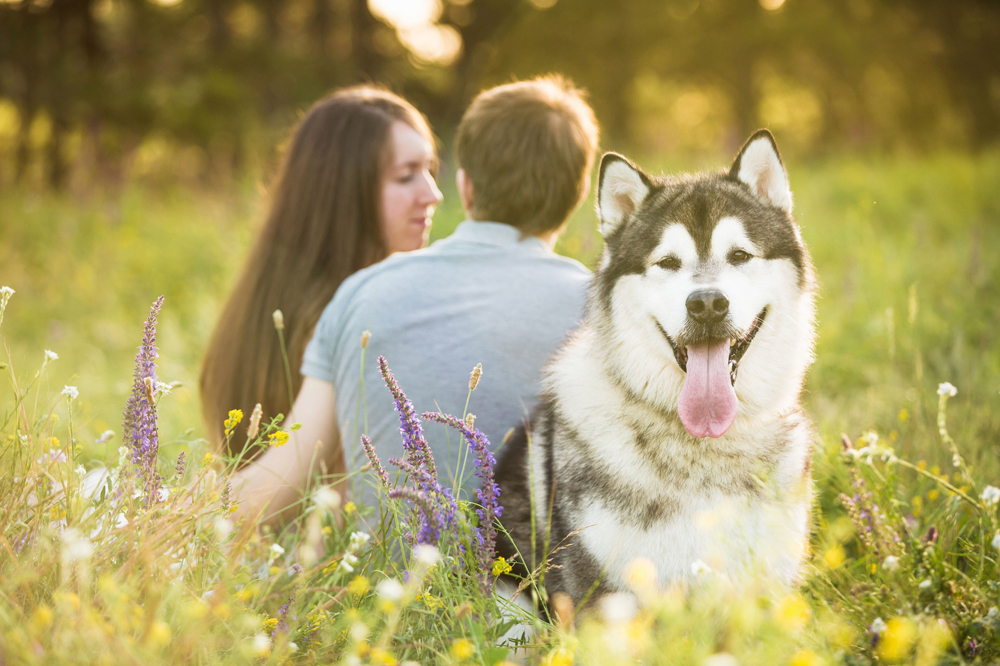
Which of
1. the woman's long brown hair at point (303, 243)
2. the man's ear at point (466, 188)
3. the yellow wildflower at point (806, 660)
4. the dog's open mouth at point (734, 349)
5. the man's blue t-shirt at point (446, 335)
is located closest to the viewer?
the yellow wildflower at point (806, 660)

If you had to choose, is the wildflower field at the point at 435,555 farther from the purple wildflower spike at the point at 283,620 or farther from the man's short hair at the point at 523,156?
the man's short hair at the point at 523,156

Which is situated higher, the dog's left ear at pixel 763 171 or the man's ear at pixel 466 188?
the dog's left ear at pixel 763 171

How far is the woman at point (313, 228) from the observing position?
11.1 feet

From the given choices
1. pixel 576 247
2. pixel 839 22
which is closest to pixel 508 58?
pixel 839 22

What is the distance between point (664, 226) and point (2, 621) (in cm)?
220

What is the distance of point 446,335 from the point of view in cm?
266

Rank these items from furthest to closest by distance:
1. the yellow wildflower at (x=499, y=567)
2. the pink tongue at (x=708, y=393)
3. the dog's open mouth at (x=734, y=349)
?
the dog's open mouth at (x=734, y=349), the pink tongue at (x=708, y=393), the yellow wildflower at (x=499, y=567)

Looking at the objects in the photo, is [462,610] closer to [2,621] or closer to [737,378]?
[2,621]

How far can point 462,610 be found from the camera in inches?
63.8

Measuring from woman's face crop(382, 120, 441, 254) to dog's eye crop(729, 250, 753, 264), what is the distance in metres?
1.94

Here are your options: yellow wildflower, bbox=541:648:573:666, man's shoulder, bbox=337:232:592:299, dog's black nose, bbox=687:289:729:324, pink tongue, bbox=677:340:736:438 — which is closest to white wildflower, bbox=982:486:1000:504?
pink tongue, bbox=677:340:736:438

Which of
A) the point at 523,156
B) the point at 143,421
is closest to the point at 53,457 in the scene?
the point at 143,421

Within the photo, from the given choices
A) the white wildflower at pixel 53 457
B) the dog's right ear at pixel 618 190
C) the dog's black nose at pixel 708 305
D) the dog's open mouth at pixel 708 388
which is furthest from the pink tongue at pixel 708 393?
the white wildflower at pixel 53 457

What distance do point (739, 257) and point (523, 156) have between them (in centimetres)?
108
